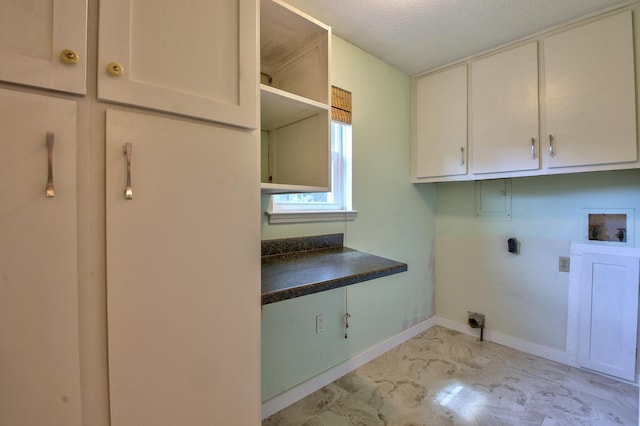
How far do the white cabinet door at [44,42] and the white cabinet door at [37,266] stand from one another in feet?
0.13

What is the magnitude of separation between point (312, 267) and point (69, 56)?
104cm

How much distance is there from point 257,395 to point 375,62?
7.46 feet

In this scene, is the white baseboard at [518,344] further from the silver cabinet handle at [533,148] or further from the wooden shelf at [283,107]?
the wooden shelf at [283,107]

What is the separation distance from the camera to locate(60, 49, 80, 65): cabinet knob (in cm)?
63

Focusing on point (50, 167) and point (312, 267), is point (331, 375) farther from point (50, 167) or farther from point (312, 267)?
point (50, 167)

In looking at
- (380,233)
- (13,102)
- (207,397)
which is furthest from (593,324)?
(13,102)

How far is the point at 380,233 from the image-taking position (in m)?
2.27

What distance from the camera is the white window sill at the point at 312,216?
1.64 m

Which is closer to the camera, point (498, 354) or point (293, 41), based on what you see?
point (293, 41)

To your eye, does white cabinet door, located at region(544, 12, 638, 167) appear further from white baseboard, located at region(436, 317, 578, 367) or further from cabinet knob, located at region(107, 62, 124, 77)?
cabinet knob, located at region(107, 62, 124, 77)

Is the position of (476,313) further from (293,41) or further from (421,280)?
(293,41)

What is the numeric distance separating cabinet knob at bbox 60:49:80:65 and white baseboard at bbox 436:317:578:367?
302 centimetres

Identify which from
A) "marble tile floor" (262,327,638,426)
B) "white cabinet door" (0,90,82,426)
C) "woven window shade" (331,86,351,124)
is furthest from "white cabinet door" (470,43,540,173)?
"white cabinet door" (0,90,82,426)

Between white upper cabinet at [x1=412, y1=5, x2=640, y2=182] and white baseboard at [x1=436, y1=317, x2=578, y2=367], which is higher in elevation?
white upper cabinet at [x1=412, y1=5, x2=640, y2=182]
